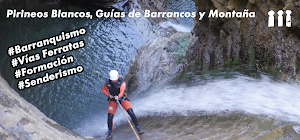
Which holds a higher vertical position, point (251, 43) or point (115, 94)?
point (251, 43)

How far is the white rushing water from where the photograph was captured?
18.0 feet

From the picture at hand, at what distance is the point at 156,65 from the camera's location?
36.8 ft

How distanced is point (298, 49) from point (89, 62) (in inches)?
348

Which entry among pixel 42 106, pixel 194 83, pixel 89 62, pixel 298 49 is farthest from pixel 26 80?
pixel 298 49

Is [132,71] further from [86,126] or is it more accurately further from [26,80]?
[26,80]

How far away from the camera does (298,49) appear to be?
6543 mm

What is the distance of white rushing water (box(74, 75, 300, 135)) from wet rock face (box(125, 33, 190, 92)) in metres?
1.43

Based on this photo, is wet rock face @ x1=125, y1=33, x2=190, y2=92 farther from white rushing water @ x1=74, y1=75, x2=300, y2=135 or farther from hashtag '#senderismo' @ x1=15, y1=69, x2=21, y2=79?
hashtag '#senderismo' @ x1=15, y1=69, x2=21, y2=79

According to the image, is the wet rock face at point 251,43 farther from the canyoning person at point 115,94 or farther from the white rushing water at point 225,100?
the canyoning person at point 115,94

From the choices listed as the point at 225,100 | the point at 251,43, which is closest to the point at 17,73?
the point at 225,100

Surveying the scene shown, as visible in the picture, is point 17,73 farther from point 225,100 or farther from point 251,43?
point 251,43

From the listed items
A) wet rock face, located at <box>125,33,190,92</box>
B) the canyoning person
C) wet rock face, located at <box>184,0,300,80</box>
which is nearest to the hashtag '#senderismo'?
wet rock face, located at <box>125,33,190,92</box>

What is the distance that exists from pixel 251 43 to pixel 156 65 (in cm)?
478

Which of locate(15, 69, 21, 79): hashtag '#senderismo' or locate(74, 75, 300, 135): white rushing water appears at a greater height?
locate(15, 69, 21, 79): hashtag '#senderismo'
